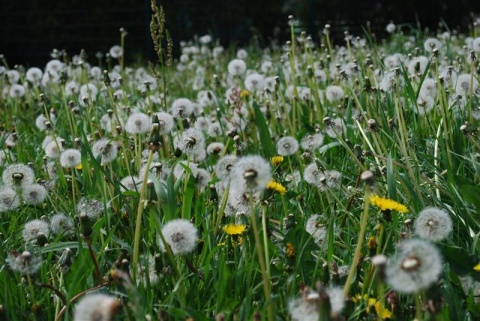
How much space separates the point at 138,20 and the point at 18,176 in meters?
8.99

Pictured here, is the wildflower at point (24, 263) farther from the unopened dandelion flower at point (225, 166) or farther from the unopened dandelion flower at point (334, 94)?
the unopened dandelion flower at point (334, 94)

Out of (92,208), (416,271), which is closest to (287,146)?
(92,208)

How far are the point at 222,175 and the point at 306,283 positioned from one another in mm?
399

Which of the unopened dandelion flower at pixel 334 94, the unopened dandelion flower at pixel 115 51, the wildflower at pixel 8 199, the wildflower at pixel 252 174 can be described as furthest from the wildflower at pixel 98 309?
the unopened dandelion flower at pixel 115 51

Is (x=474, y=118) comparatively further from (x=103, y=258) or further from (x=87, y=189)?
(x=103, y=258)

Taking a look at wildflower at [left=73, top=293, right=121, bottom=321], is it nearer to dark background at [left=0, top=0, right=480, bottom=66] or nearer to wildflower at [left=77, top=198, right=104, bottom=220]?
wildflower at [left=77, top=198, right=104, bottom=220]

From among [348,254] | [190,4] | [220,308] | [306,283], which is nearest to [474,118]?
[348,254]

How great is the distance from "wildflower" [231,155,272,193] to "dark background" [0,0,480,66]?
344 inches

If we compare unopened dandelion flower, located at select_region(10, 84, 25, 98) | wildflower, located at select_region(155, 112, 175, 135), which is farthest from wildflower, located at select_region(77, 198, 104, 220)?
unopened dandelion flower, located at select_region(10, 84, 25, 98)

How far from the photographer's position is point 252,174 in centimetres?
123

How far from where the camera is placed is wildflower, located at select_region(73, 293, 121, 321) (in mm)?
941

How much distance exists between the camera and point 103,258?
5.49 ft

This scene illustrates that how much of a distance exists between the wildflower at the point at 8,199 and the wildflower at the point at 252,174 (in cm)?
86

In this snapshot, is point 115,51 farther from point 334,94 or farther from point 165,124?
point 165,124
